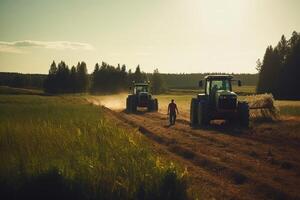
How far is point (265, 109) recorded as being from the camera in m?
24.1

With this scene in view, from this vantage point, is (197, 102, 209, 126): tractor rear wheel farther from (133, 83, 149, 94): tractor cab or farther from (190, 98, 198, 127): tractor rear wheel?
(133, 83, 149, 94): tractor cab

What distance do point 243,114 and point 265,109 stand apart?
3747 millimetres

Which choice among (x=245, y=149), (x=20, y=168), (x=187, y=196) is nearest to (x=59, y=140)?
(x=20, y=168)

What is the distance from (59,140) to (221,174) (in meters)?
4.14

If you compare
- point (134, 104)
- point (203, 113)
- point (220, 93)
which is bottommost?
point (134, 104)

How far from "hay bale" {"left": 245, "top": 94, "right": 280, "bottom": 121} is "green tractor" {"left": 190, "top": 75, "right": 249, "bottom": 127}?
3.13m

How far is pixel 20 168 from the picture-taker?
7.84m

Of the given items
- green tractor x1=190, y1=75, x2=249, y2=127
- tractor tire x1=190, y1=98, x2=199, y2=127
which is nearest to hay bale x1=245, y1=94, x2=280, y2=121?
green tractor x1=190, y1=75, x2=249, y2=127

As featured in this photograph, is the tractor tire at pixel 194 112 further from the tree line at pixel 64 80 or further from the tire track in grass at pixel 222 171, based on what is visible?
the tree line at pixel 64 80

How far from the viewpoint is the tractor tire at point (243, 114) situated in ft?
68.6

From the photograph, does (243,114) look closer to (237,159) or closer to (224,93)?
(224,93)

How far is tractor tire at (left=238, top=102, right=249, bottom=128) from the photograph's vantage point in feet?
68.6

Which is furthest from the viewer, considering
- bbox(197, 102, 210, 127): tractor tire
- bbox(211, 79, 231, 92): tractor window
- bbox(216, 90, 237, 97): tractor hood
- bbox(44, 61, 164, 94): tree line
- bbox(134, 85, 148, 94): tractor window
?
bbox(44, 61, 164, 94): tree line

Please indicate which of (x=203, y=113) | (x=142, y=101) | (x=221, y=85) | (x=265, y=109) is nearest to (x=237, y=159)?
(x=203, y=113)
